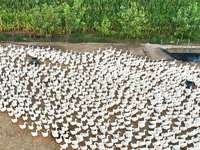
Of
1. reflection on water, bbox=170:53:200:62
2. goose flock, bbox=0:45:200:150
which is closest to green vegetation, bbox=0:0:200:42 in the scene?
reflection on water, bbox=170:53:200:62

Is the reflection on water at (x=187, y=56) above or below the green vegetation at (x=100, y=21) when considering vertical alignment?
below

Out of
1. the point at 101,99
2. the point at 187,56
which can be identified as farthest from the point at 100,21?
the point at 101,99

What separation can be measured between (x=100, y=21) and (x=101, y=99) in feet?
75.1

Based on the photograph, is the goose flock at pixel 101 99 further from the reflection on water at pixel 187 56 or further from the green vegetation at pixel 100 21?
the green vegetation at pixel 100 21

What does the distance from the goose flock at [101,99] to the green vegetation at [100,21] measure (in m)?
7.17

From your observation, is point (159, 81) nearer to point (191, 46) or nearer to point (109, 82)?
point (109, 82)

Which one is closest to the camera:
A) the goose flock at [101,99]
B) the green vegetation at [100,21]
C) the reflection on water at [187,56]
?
the goose flock at [101,99]

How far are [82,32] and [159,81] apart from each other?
20.2 metres

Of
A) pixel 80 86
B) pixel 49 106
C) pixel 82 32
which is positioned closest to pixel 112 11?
pixel 82 32

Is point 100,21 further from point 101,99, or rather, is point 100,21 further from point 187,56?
point 101,99

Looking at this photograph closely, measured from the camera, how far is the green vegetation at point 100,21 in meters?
45.3

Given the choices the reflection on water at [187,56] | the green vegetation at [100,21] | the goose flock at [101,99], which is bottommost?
the goose flock at [101,99]

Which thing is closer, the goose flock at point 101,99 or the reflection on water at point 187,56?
the goose flock at point 101,99

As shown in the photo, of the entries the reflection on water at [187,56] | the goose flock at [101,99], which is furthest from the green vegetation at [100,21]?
the goose flock at [101,99]
